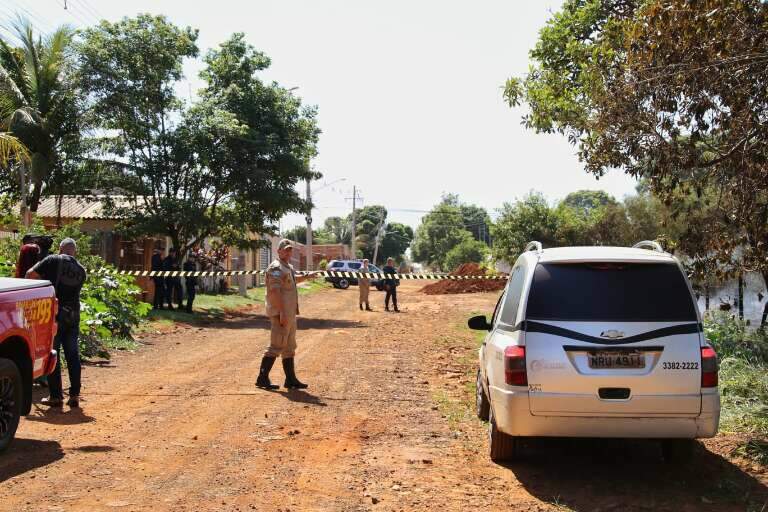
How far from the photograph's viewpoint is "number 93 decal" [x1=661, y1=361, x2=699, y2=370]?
624 cm

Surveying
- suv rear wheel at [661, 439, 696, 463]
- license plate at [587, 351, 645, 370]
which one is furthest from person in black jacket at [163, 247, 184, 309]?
license plate at [587, 351, 645, 370]

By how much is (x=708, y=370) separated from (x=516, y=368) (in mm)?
1474

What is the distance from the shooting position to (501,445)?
22.7ft

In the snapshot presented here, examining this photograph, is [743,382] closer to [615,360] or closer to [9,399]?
[615,360]

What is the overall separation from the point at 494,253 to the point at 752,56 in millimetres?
43582

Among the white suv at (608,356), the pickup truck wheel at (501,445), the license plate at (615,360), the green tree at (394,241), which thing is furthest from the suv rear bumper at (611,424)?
the green tree at (394,241)

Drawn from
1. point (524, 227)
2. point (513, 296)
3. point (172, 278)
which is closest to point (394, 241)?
point (524, 227)

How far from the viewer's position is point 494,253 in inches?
2015

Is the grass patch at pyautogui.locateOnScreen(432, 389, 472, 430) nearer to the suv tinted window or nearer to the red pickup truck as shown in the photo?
the suv tinted window

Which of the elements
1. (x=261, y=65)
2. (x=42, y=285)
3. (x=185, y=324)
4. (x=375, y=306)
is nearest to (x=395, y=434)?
(x=42, y=285)

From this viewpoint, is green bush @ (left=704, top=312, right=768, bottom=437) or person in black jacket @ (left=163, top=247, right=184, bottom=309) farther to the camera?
person in black jacket @ (left=163, top=247, right=184, bottom=309)

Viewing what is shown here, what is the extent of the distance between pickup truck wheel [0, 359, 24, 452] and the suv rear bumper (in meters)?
4.21

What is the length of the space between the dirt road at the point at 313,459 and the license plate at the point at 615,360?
960mm

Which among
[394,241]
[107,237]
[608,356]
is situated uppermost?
→ [394,241]
